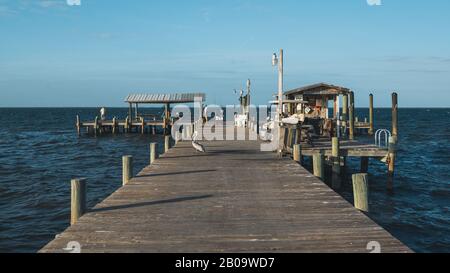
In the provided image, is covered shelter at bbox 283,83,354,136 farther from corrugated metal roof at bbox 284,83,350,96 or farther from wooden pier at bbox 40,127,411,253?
wooden pier at bbox 40,127,411,253

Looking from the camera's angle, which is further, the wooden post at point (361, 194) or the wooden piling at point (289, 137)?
the wooden piling at point (289, 137)

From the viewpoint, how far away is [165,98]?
45312 mm

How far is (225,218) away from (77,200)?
9.73 ft

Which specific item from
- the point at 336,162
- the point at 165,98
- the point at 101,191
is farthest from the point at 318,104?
the point at 165,98

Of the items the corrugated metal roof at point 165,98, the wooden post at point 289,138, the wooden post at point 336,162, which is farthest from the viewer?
the corrugated metal roof at point 165,98

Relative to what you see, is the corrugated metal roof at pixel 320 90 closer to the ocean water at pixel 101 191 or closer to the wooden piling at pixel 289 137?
the ocean water at pixel 101 191

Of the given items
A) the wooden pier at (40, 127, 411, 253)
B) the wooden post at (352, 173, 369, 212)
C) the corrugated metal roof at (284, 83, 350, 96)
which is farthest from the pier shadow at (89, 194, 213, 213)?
the corrugated metal roof at (284, 83, 350, 96)

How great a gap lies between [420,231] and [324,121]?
1122 centimetres

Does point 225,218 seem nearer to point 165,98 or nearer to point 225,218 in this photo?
point 225,218

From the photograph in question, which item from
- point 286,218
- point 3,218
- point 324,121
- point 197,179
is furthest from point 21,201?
point 324,121

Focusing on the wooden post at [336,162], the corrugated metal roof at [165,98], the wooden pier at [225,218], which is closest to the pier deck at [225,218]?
the wooden pier at [225,218]

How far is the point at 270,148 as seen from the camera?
1761cm

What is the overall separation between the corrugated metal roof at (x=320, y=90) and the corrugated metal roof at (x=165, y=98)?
67.7ft

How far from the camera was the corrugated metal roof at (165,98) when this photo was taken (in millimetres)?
44828
